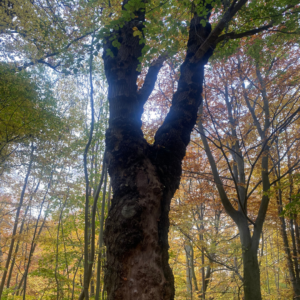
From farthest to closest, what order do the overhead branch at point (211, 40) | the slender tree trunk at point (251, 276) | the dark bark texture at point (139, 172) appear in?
the slender tree trunk at point (251, 276), the overhead branch at point (211, 40), the dark bark texture at point (139, 172)

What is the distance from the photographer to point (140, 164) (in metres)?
1.62

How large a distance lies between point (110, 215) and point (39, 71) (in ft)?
19.5

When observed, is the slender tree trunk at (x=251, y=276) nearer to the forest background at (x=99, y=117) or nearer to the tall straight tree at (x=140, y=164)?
the forest background at (x=99, y=117)

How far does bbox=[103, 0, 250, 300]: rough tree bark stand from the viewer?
1207 mm

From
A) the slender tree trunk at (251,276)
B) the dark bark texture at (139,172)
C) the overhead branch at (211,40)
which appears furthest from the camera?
the slender tree trunk at (251,276)

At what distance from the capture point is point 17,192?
28.2ft

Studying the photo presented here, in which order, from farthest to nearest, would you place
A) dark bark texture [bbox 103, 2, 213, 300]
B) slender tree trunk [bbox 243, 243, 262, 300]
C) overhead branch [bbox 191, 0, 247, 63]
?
slender tree trunk [bbox 243, 243, 262, 300] < overhead branch [bbox 191, 0, 247, 63] < dark bark texture [bbox 103, 2, 213, 300]

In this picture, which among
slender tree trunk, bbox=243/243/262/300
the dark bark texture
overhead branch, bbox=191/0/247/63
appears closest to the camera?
the dark bark texture

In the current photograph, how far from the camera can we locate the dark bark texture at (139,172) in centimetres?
120

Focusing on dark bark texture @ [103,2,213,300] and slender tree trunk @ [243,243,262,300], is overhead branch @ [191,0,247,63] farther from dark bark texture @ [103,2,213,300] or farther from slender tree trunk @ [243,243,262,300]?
slender tree trunk @ [243,243,262,300]

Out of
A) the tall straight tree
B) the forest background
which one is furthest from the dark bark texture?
the forest background

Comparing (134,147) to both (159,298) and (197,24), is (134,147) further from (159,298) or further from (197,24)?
(197,24)

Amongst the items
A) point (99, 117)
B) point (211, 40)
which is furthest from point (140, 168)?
point (99, 117)

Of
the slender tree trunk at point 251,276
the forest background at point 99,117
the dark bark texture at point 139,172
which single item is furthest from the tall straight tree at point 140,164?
the slender tree trunk at point 251,276
